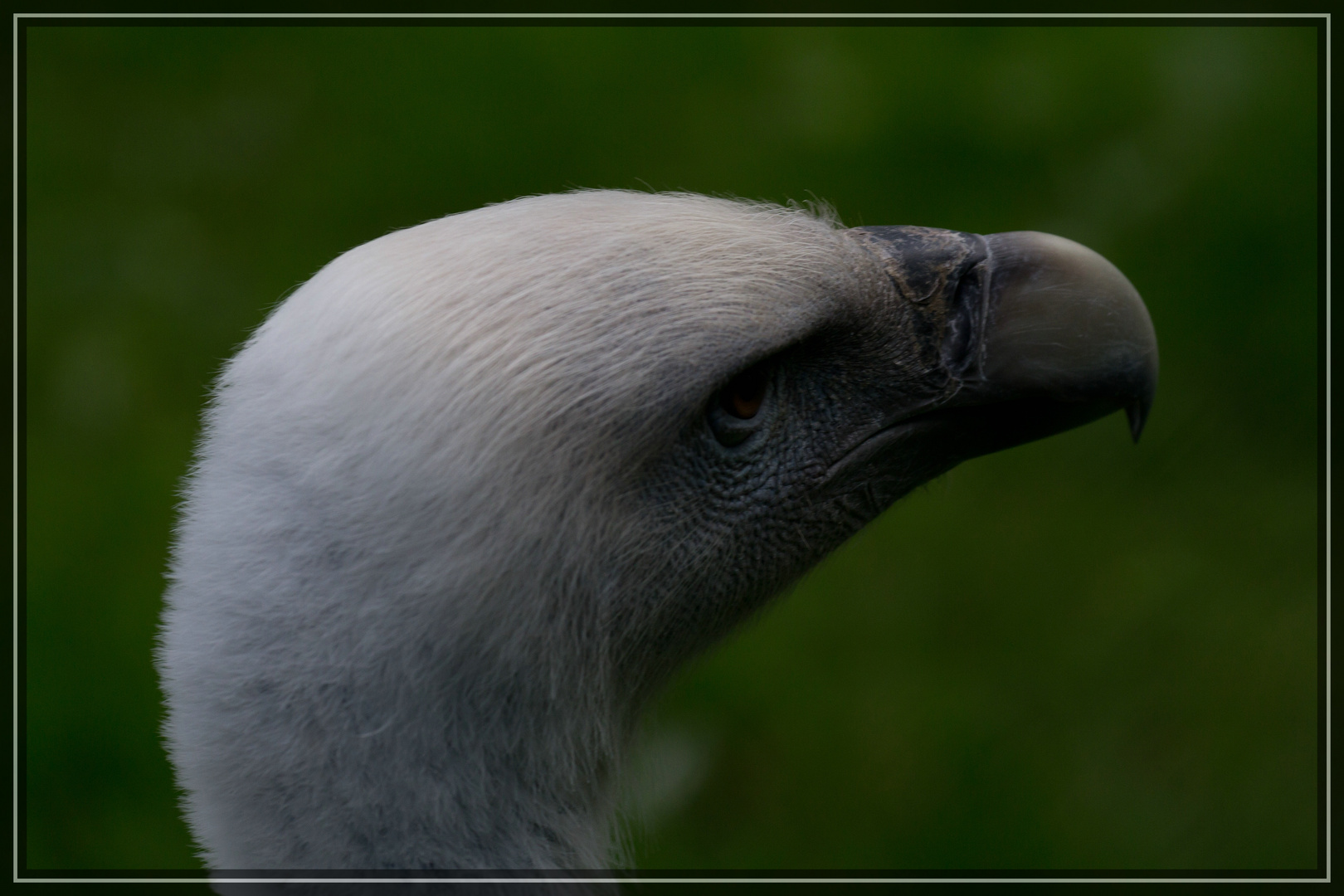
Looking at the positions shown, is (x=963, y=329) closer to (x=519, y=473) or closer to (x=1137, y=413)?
(x=1137, y=413)

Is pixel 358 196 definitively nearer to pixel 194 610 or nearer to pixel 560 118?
pixel 560 118

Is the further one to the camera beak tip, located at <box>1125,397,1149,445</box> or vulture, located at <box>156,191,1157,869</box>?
beak tip, located at <box>1125,397,1149,445</box>

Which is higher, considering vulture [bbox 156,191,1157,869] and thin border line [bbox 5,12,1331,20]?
thin border line [bbox 5,12,1331,20]

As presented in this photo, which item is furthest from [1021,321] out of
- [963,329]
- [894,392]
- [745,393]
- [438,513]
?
[438,513]

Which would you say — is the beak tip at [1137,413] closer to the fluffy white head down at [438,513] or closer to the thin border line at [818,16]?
the fluffy white head down at [438,513]

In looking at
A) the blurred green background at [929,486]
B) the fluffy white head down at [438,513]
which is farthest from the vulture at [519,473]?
the blurred green background at [929,486]

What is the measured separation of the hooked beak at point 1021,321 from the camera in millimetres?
2271

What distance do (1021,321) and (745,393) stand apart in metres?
0.52

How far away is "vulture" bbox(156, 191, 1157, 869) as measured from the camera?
189 cm

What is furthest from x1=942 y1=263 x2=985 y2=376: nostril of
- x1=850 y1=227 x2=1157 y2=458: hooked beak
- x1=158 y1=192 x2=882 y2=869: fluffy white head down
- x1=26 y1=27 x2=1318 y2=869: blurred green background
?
x1=26 y1=27 x2=1318 y2=869: blurred green background

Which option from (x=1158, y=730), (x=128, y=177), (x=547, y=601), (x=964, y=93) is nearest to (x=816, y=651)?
(x=1158, y=730)

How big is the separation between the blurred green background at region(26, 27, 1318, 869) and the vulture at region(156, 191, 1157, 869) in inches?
84.3

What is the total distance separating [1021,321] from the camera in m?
2.27

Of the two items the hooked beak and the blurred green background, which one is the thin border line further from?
the hooked beak
